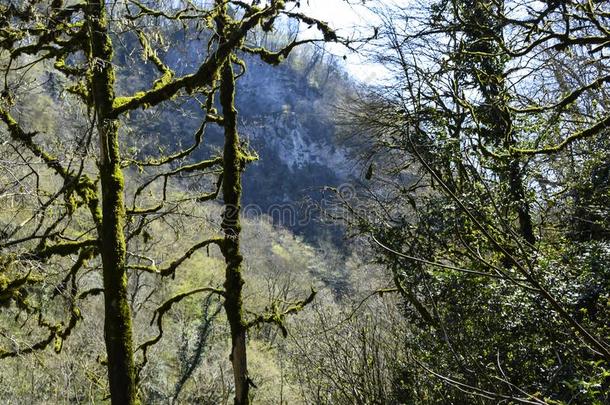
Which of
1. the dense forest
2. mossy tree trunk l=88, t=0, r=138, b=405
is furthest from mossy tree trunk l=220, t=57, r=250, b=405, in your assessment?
mossy tree trunk l=88, t=0, r=138, b=405

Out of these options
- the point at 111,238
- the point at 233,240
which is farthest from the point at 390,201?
the point at 111,238

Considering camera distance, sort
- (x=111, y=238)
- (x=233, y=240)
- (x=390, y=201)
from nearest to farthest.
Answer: (x=111, y=238) → (x=233, y=240) → (x=390, y=201)

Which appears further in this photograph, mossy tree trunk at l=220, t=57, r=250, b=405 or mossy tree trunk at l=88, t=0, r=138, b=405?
mossy tree trunk at l=220, t=57, r=250, b=405

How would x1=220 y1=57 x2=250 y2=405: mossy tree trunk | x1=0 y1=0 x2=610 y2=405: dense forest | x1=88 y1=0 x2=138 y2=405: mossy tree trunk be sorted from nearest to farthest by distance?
x1=0 y1=0 x2=610 y2=405: dense forest < x1=88 y1=0 x2=138 y2=405: mossy tree trunk < x1=220 y1=57 x2=250 y2=405: mossy tree trunk

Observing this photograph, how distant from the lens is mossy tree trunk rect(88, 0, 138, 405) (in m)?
4.39

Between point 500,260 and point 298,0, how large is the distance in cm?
351

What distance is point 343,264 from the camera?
50.1m

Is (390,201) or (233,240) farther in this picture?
(390,201)

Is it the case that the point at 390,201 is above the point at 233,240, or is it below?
above

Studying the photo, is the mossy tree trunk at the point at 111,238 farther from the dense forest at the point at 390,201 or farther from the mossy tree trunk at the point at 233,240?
the mossy tree trunk at the point at 233,240

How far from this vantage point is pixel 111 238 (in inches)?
183

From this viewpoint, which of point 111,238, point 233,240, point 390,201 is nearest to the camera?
point 111,238

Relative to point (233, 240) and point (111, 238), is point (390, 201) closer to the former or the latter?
point (233, 240)

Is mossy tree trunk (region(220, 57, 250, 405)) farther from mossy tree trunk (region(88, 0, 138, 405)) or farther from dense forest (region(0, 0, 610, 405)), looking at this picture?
→ mossy tree trunk (region(88, 0, 138, 405))
